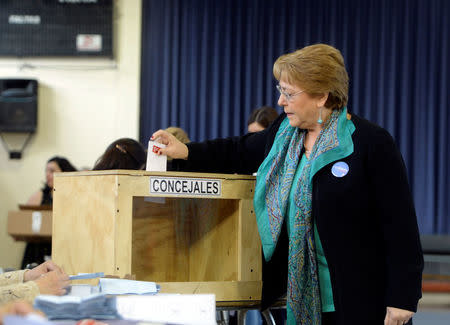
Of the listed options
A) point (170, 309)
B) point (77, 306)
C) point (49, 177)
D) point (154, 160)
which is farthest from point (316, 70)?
point (49, 177)

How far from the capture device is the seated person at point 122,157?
2314mm

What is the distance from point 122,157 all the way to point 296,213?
847 mm

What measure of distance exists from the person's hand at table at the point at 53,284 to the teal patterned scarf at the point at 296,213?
0.62 meters

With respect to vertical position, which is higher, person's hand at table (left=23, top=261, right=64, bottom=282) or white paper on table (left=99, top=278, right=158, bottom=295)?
white paper on table (left=99, top=278, right=158, bottom=295)

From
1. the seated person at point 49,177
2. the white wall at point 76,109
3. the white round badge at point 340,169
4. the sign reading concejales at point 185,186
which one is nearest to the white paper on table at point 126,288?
the sign reading concejales at point 185,186

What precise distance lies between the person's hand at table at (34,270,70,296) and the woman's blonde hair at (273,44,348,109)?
0.84m

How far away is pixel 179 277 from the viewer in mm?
2207

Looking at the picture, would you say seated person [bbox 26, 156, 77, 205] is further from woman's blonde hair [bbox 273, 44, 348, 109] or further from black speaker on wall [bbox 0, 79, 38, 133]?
woman's blonde hair [bbox 273, 44, 348, 109]

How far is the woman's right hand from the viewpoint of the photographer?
1893 mm

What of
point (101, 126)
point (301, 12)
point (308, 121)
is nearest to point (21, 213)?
point (101, 126)

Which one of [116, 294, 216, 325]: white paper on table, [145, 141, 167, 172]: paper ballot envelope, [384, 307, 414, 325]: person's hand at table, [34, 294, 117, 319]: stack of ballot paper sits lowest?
[384, 307, 414, 325]: person's hand at table

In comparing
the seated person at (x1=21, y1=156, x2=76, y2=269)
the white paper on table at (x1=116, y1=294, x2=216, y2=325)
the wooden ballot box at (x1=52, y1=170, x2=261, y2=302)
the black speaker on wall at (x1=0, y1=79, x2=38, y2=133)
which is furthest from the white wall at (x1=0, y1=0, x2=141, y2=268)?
the white paper on table at (x1=116, y1=294, x2=216, y2=325)

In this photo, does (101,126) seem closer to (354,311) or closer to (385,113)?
(385,113)

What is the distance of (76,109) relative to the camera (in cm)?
561
